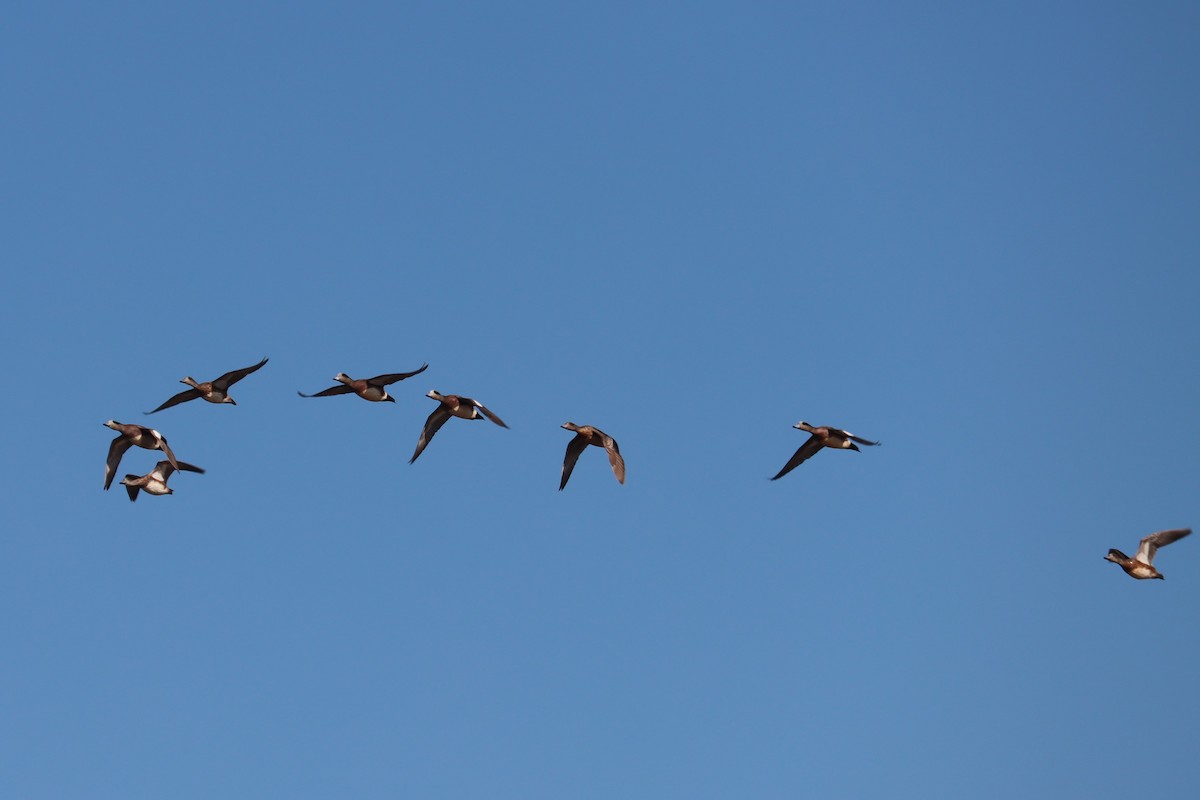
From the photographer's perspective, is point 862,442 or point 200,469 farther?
point 200,469

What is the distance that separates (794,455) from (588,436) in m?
7.46

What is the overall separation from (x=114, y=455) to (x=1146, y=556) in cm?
3456

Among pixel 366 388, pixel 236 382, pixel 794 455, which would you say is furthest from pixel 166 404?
pixel 794 455

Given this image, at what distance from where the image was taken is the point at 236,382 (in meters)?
57.7

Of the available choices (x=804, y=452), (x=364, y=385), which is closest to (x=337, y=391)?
(x=364, y=385)

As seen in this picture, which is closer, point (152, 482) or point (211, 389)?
point (211, 389)

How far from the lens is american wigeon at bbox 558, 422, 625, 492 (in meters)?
54.2

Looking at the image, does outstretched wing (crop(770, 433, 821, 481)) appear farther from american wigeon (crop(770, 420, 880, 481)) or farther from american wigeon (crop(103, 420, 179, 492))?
american wigeon (crop(103, 420, 179, 492))

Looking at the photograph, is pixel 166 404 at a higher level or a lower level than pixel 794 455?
lower

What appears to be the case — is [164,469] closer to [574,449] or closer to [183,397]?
[183,397]

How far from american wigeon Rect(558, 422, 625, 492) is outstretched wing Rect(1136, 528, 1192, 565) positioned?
61.1 feet

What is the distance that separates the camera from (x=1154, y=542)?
59562mm

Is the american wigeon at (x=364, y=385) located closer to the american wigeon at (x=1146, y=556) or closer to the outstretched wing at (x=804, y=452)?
the outstretched wing at (x=804, y=452)

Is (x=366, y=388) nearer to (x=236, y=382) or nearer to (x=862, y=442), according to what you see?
(x=236, y=382)
